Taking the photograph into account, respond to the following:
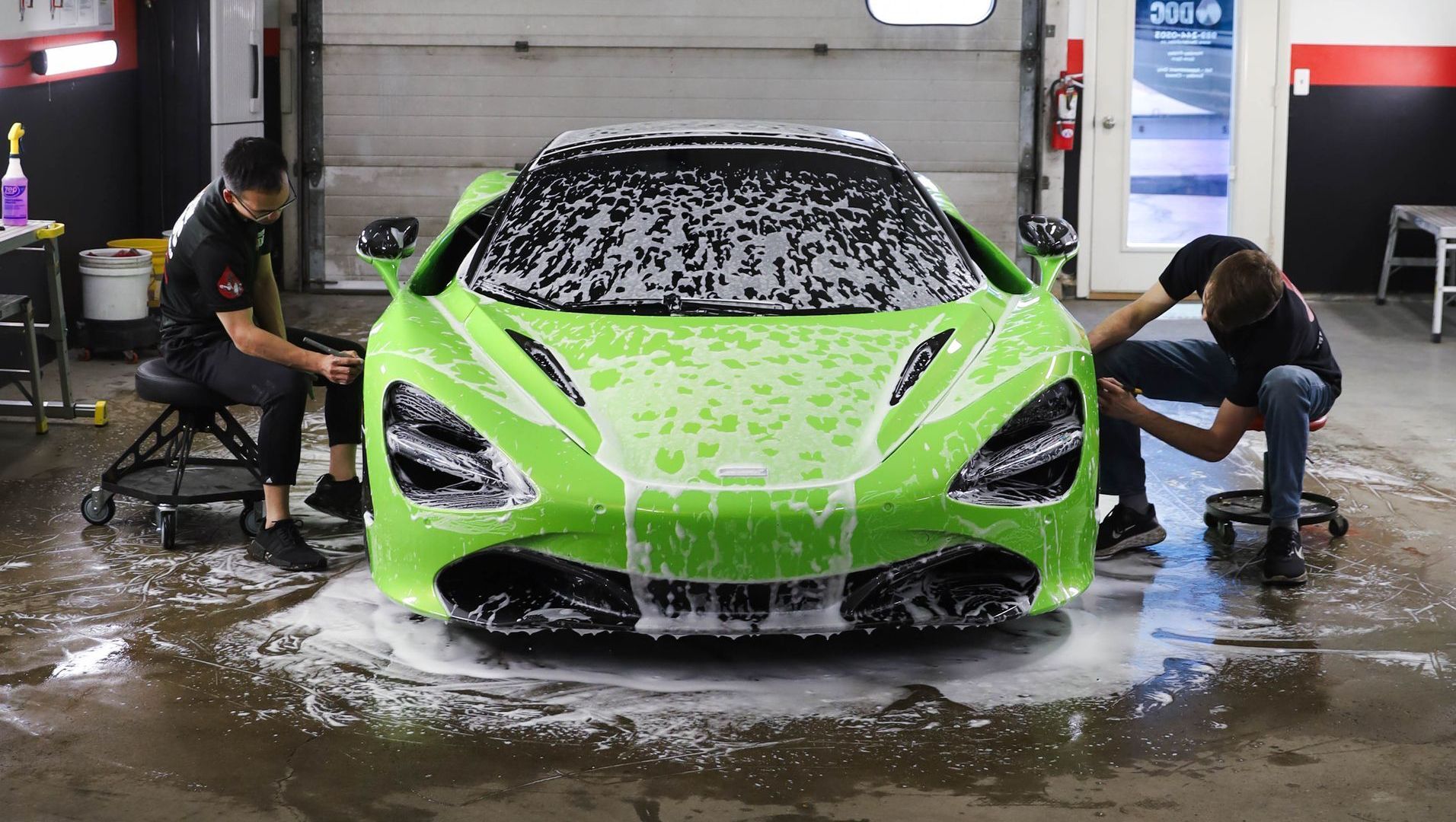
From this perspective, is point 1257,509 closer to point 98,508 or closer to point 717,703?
point 717,703

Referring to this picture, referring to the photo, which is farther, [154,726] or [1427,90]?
[1427,90]

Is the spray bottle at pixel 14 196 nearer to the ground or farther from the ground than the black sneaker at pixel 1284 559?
farther from the ground

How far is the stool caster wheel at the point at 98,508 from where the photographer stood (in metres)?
4.60

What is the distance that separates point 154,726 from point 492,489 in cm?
81

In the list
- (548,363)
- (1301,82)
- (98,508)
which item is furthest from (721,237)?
(1301,82)

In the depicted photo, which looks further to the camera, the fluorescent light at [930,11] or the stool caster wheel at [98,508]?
the fluorescent light at [930,11]

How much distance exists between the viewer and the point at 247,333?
168 inches

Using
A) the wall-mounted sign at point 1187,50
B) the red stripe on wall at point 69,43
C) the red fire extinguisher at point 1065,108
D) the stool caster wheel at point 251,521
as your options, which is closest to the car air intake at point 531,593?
the stool caster wheel at point 251,521

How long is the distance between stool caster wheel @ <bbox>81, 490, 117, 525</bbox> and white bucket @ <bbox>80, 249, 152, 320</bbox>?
118 inches

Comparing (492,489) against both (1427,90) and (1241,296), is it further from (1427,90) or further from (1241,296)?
(1427,90)

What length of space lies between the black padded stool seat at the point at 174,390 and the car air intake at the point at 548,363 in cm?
128

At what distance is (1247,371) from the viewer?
14.1 ft

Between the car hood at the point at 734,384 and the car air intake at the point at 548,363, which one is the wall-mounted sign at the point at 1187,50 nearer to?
the car hood at the point at 734,384

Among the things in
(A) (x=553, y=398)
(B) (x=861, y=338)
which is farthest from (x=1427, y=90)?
(A) (x=553, y=398)
